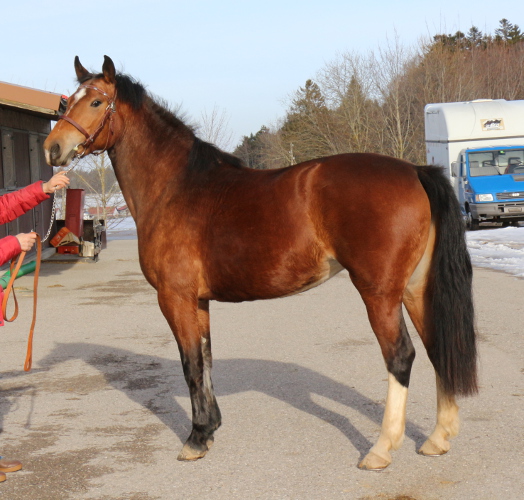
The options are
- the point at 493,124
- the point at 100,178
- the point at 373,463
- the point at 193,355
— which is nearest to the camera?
the point at 373,463

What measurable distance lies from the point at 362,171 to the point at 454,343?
1090mm

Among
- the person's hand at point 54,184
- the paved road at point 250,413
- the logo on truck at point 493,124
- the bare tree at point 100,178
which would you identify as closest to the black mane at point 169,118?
the person's hand at point 54,184

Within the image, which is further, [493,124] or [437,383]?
[493,124]

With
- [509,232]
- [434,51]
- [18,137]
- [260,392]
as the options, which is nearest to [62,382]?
[260,392]

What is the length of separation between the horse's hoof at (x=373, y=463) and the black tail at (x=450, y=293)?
0.57 m

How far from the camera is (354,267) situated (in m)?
4.04

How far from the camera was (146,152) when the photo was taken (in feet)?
15.8

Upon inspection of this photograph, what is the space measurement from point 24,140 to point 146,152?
12.1m

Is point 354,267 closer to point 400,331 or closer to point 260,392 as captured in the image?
point 400,331

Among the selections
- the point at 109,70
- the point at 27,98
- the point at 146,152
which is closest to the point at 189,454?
the point at 146,152

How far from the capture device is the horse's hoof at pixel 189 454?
4238mm

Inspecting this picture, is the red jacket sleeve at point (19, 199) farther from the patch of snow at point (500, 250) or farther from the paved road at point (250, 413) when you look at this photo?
the patch of snow at point (500, 250)

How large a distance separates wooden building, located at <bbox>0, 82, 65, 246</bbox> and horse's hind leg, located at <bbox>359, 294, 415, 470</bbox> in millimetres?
8235

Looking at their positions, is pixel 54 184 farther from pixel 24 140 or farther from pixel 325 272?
pixel 24 140
